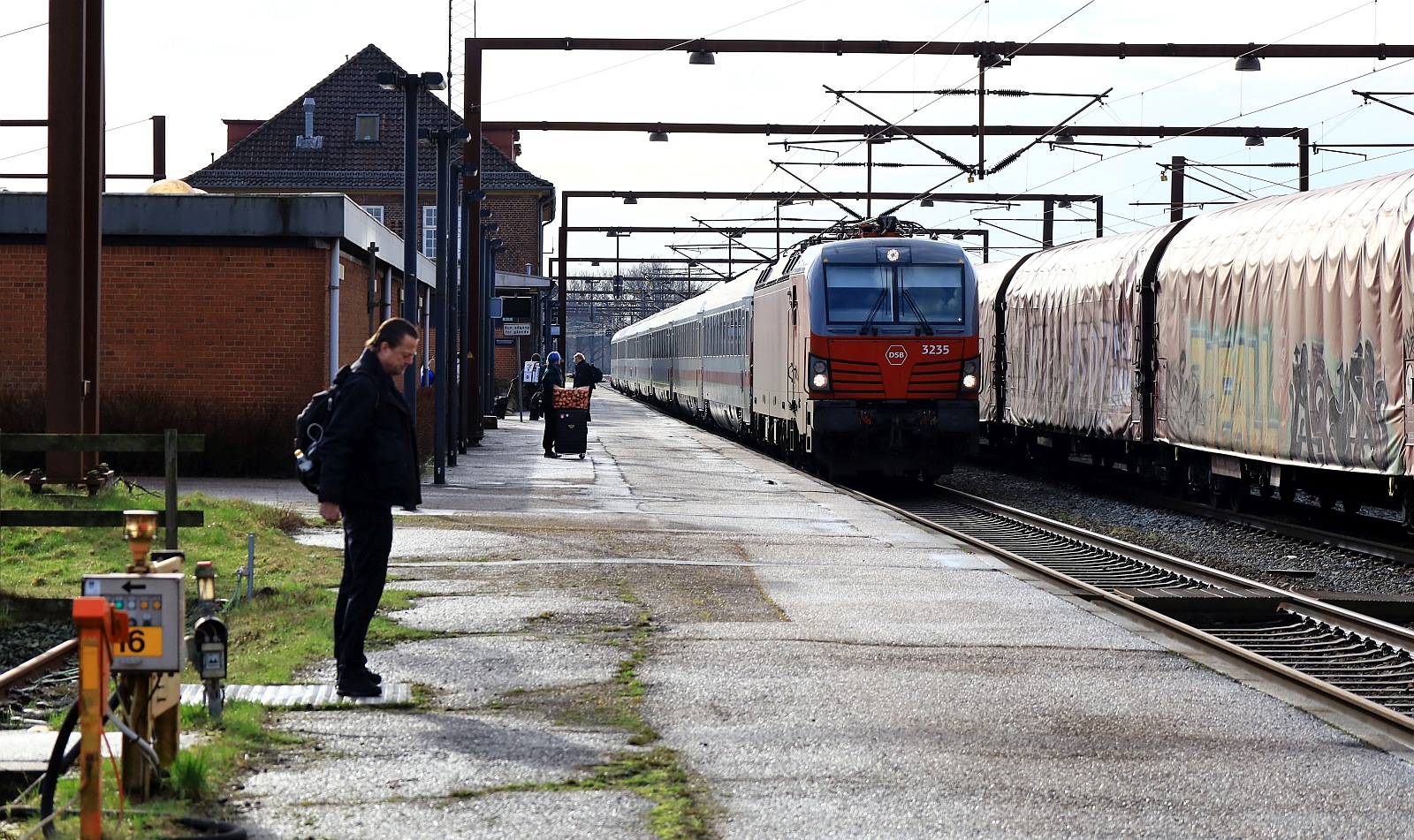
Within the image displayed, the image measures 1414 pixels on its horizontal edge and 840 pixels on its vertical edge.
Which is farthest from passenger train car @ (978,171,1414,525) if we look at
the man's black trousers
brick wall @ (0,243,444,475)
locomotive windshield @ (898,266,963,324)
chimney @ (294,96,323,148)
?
chimney @ (294,96,323,148)

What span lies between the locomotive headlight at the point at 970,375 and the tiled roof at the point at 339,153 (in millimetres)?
43056

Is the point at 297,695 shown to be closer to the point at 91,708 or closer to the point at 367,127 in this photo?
the point at 91,708

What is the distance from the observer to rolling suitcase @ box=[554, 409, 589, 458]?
26.6 metres

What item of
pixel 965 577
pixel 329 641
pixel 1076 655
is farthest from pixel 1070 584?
pixel 329 641

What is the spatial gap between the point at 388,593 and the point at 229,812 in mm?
5207

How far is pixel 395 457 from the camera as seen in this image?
24.2 feet

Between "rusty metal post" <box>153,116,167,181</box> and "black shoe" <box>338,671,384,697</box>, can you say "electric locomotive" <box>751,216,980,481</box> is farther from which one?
"rusty metal post" <box>153,116,167,181</box>

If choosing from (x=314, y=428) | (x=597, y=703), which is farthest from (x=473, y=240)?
(x=597, y=703)

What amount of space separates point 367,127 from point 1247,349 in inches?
2086

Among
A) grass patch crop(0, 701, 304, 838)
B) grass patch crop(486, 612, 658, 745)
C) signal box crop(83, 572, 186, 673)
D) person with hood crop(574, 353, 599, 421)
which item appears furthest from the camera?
person with hood crop(574, 353, 599, 421)

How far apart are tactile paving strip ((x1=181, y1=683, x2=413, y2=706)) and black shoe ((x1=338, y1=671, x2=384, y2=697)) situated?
0.02 metres

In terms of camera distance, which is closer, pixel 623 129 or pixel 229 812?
pixel 229 812

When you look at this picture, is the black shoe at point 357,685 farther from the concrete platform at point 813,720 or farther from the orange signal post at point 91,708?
the orange signal post at point 91,708

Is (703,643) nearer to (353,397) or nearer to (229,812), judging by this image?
(353,397)
